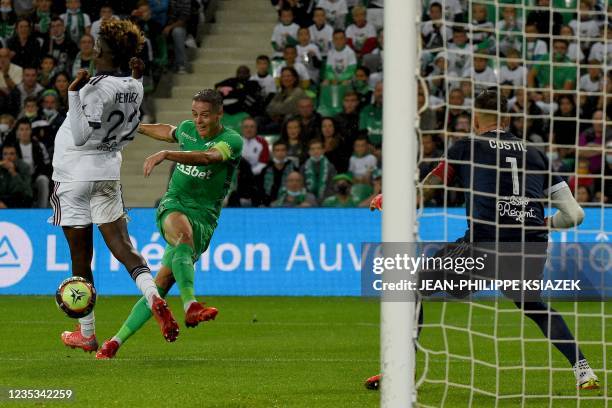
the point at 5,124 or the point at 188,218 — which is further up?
the point at 188,218

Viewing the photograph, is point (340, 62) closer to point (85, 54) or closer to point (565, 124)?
point (565, 124)

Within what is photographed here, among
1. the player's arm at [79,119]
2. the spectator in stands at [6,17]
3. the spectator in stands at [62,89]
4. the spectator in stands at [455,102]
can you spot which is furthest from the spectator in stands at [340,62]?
the player's arm at [79,119]

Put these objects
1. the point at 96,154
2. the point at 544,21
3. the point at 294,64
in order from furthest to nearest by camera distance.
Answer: the point at 294,64, the point at 544,21, the point at 96,154

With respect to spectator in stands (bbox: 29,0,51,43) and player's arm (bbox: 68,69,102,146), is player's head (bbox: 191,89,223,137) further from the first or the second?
spectator in stands (bbox: 29,0,51,43)

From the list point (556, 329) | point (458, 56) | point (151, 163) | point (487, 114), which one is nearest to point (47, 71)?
point (458, 56)

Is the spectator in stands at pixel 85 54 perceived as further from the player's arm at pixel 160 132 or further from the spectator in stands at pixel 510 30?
the player's arm at pixel 160 132

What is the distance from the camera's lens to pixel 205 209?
9211mm

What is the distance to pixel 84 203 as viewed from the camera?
8.71 meters

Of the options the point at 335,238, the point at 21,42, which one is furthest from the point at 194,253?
the point at 21,42

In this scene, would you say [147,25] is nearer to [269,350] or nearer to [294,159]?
[294,159]

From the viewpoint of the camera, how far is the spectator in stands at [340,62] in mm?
18500

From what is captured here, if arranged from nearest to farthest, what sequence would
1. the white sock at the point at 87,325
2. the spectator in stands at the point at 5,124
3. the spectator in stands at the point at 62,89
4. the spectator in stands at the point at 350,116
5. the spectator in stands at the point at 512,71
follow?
the white sock at the point at 87,325
the spectator in stands at the point at 512,71
the spectator in stands at the point at 350,116
the spectator in stands at the point at 5,124
the spectator in stands at the point at 62,89

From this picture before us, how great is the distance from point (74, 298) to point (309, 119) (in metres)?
9.12

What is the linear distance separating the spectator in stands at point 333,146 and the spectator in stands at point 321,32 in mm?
2301
